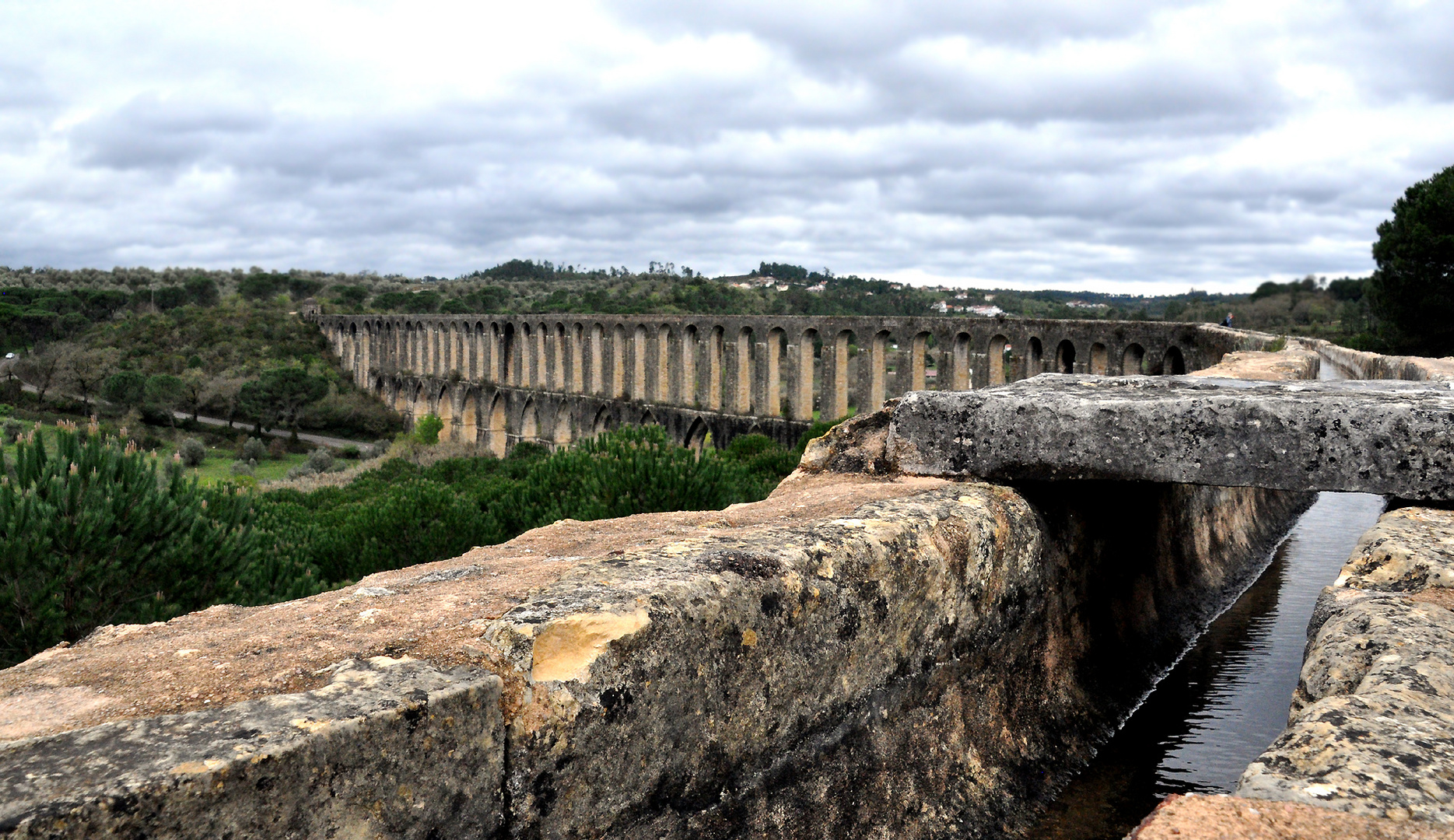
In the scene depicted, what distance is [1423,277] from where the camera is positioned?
26328mm

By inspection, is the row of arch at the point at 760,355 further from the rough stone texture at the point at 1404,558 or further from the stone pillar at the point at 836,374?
the rough stone texture at the point at 1404,558

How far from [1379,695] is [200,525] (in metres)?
5.53

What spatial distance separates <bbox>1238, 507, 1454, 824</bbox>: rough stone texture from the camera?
1621 millimetres

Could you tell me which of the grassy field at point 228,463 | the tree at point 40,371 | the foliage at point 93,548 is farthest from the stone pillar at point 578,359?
the foliage at point 93,548

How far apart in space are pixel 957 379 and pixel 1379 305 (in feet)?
44.6

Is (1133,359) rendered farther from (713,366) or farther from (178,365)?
(178,365)

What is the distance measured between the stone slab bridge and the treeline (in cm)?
1018

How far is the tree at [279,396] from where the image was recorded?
47.7 metres

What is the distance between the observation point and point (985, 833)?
112 inches

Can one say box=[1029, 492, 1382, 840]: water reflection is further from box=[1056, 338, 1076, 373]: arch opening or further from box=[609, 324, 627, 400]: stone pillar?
box=[609, 324, 627, 400]: stone pillar

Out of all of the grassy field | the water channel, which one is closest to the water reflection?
the water channel

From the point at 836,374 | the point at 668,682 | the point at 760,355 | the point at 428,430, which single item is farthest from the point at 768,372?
the point at 668,682

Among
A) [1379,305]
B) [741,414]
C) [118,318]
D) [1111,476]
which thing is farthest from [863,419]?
[118,318]

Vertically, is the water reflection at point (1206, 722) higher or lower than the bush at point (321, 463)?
higher
